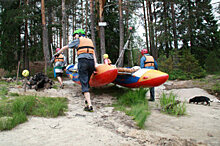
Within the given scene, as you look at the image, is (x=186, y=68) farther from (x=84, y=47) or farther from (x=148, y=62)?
(x=84, y=47)

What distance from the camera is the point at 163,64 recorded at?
38.5 feet

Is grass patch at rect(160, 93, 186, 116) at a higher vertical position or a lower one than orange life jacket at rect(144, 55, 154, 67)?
lower

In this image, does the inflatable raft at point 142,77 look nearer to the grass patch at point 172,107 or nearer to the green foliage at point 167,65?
the grass patch at point 172,107

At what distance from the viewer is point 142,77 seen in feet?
15.9

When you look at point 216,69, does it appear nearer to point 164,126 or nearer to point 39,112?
point 164,126

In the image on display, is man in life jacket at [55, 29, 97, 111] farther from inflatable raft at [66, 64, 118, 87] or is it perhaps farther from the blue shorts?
inflatable raft at [66, 64, 118, 87]

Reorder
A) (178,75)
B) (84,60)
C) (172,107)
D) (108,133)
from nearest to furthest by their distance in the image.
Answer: (108,133) → (172,107) → (84,60) → (178,75)

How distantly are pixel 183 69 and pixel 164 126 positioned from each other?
983cm

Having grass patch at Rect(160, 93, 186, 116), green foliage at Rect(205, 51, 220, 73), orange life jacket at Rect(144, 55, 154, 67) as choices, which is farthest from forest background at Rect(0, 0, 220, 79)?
grass patch at Rect(160, 93, 186, 116)

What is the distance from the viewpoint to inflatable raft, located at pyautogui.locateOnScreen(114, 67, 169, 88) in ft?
15.4

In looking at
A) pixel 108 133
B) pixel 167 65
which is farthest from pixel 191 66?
pixel 108 133

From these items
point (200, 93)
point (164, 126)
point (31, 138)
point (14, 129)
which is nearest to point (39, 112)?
point (14, 129)

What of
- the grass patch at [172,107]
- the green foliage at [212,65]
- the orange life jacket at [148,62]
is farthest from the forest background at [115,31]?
the grass patch at [172,107]

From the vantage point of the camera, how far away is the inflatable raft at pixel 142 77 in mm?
4680
